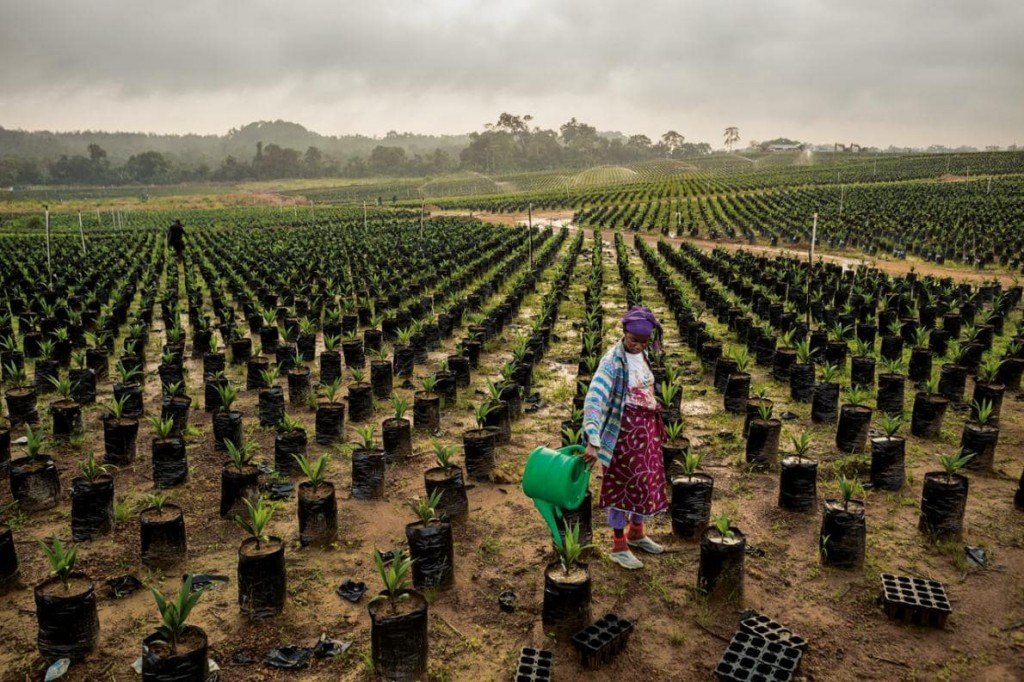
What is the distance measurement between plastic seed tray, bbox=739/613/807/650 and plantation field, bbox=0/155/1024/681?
10 centimetres

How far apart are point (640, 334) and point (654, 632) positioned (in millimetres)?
1942

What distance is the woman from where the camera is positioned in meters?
4.55

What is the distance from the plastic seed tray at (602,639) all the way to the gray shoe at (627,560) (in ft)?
2.46

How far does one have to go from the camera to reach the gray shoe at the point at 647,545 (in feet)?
16.9

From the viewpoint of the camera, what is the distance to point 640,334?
4512mm

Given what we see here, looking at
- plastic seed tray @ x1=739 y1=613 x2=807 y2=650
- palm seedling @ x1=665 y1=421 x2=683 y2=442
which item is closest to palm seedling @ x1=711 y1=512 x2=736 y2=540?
plastic seed tray @ x1=739 y1=613 x2=807 y2=650

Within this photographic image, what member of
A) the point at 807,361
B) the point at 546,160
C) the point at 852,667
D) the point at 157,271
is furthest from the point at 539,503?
the point at 546,160

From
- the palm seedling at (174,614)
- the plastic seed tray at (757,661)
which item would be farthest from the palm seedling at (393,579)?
the plastic seed tray at (757,661)

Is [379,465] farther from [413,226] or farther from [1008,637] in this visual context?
[413,226]

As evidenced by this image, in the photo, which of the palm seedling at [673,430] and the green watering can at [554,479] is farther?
the palm seedling at [673,430]

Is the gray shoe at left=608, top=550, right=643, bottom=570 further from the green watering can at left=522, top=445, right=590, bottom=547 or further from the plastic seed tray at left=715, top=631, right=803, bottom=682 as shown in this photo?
the green watering can at left=522, top=445, right=590, bottom=547

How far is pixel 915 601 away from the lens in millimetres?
4258

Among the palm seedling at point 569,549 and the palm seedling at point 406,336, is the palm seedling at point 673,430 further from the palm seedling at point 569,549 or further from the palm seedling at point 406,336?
the palm seedling at point 406,336

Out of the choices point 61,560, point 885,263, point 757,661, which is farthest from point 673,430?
point 885,263
